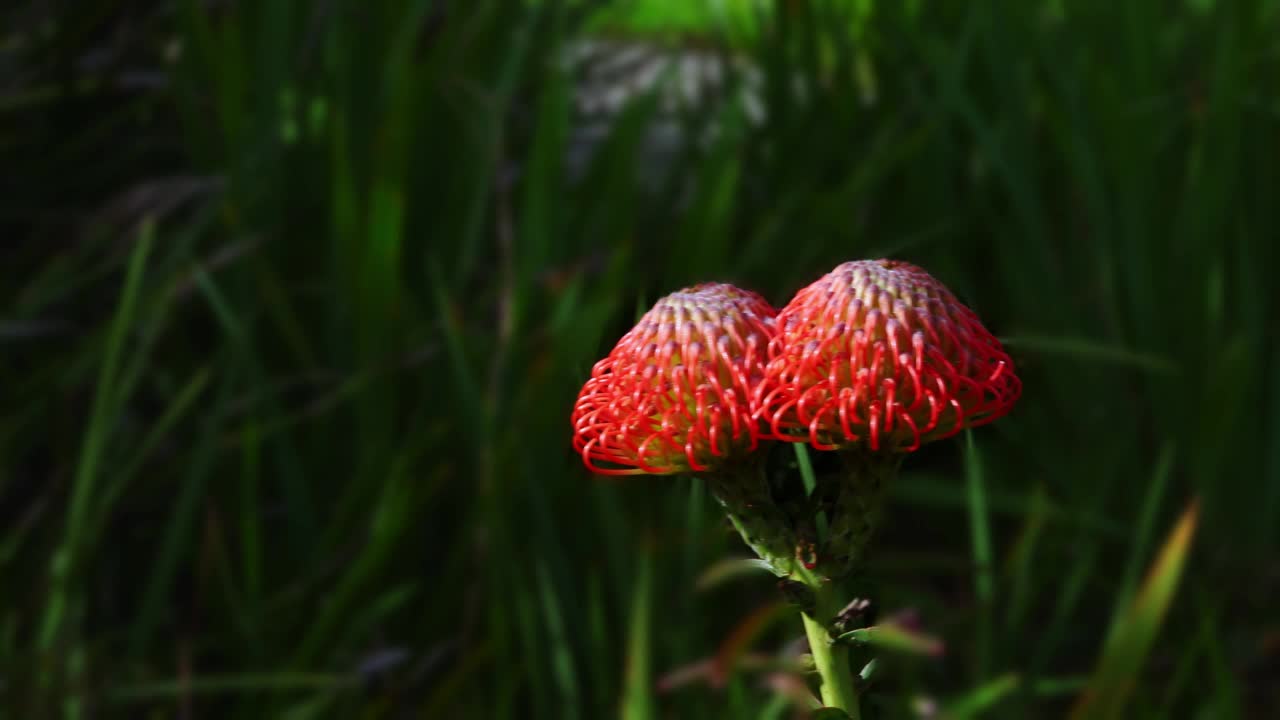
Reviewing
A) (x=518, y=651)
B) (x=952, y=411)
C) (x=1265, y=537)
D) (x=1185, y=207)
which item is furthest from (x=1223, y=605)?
(x=952, y=411)

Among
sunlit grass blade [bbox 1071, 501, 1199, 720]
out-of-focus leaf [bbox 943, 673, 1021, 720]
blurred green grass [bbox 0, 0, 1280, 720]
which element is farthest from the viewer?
blurred green grass [bbox 0, 0, 1280, 720]

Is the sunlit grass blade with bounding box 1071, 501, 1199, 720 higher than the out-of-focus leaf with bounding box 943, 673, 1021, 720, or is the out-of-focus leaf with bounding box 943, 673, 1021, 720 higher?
the sunlit grass blade with bounding box 1071, 501, 1199, 720

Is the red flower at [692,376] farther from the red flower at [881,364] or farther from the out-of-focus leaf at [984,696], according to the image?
the out-of-focus leaf at [984,696]

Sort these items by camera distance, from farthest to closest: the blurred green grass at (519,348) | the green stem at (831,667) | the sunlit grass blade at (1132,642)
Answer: the blurred green grass at (519,348) → the sunlit grass blade at (1132,642) → the green stem at (831,667)

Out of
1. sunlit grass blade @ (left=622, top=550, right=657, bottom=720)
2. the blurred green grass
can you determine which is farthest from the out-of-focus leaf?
sunlit grass blade @ (left=622, top=550, right=657, bottom=720)

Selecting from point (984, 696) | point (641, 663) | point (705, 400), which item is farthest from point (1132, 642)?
point (705, 400)

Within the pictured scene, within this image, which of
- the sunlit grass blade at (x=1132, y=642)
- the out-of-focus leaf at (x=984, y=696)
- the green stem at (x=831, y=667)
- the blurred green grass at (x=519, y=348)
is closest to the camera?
the green stem at (x=831, y=667)

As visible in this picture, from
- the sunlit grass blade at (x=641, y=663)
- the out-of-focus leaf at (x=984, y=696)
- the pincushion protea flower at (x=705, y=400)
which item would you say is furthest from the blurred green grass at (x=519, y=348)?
the pincushion protea flower at (x=705, y=400)

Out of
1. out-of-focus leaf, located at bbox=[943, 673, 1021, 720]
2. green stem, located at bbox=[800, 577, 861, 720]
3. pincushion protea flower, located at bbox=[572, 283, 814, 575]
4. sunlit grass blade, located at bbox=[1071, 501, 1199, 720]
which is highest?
pincushion protea flower, located at bbox=[572, 283, 814, 575]

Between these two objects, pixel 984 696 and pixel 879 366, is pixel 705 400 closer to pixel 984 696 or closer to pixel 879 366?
pixel 879 366

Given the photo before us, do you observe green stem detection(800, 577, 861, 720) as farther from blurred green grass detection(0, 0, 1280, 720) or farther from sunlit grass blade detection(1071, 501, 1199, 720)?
blurred green grass detection(0, 0, 1280, 720)
